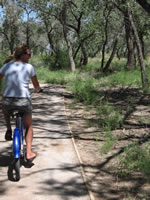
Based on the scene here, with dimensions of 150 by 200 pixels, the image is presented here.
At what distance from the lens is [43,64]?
32.3 meters

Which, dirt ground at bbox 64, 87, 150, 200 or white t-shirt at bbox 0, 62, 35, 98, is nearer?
dirt ground at bbox 64, 87, 150, 200

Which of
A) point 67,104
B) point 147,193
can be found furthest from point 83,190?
point 67,104

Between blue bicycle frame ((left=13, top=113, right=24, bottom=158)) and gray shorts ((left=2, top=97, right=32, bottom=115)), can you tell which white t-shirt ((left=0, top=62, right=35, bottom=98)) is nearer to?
gray shorts ((left=2, top=97, right=32, bottom=115))

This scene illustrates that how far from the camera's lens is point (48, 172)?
4590 mm

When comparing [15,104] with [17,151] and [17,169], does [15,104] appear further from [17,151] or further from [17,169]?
[17,169]

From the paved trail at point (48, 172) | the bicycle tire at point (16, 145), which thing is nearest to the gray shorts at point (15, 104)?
the bicycle tire at point (16, 145)

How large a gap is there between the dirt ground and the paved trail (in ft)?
0.77

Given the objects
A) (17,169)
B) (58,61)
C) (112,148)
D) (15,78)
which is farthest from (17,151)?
(58,61)

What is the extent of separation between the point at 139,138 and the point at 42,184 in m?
2.99

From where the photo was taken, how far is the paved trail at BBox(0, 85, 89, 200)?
12.6 feet

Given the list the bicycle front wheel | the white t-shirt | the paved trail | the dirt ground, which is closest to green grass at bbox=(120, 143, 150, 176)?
the dirt ground

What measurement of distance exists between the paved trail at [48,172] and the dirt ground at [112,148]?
0.23 m

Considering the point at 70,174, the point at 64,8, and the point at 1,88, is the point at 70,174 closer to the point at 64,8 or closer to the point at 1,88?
the point at 1,88

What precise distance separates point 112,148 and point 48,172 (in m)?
1.80
